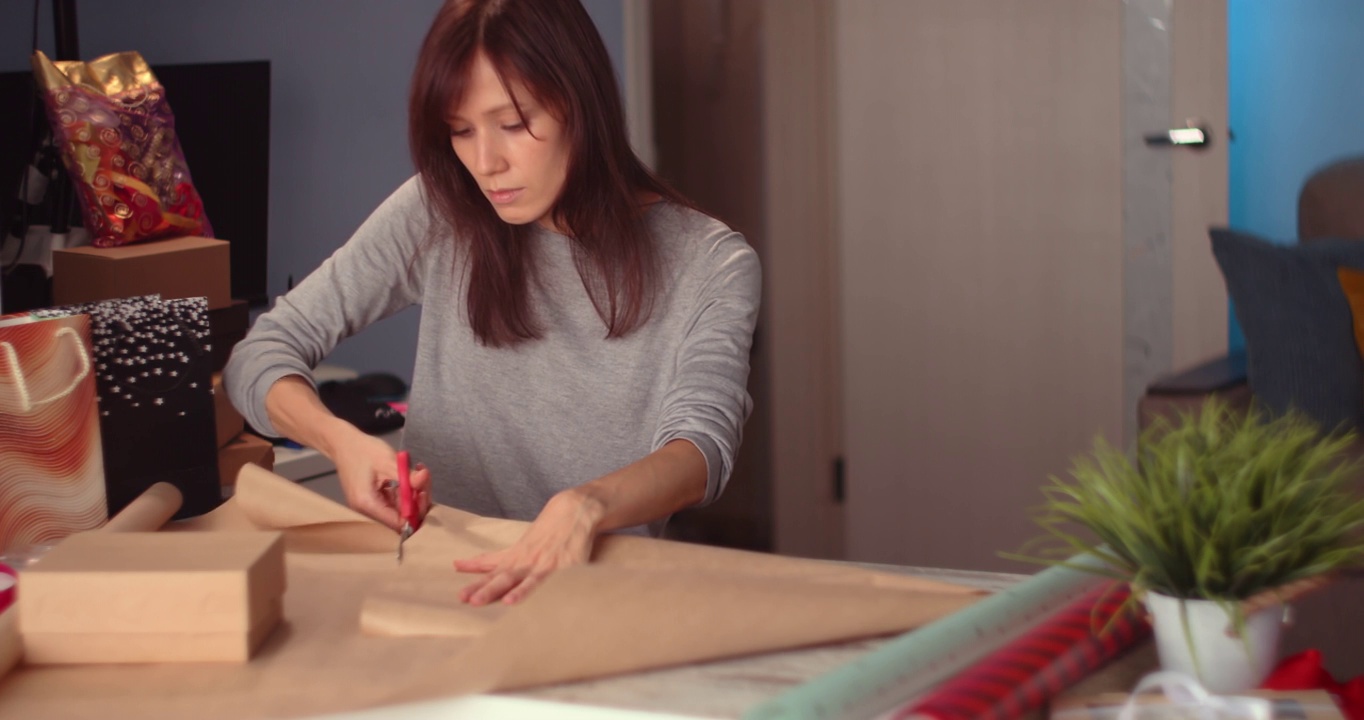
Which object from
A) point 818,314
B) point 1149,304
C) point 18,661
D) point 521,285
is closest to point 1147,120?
point 1149,304

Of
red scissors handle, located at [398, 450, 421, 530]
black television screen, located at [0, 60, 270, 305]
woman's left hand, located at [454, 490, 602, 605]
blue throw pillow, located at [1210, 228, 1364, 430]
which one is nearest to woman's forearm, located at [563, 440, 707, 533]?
woman's left hand, located at [454, 490, 602, 605]

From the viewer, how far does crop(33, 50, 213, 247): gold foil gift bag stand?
2021 millimetres

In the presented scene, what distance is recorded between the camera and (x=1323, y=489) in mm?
777

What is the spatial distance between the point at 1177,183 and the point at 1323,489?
7.14 ft

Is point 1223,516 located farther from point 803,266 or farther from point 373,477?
point 803,266

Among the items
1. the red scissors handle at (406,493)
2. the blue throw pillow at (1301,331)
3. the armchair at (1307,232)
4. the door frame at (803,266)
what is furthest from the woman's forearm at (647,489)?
the door frame at (803,266)

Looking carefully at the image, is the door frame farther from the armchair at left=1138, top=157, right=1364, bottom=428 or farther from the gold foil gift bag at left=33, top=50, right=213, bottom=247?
the gold foil gift bag at left=33, top=50, right=213, bottom=247

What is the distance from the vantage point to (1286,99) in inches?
110

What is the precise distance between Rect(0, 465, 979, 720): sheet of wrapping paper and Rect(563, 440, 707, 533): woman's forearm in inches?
6.3

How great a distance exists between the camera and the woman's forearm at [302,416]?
1.38m

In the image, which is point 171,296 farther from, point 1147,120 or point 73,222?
point 1147,120

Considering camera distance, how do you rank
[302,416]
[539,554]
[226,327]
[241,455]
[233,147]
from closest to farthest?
1. [539,554]
2. [302,416]
3. [241,455]
4. [226,327]
5. [233,147]

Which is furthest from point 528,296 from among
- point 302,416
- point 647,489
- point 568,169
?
point 647,489

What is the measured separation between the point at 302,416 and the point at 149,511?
249 millimetres
